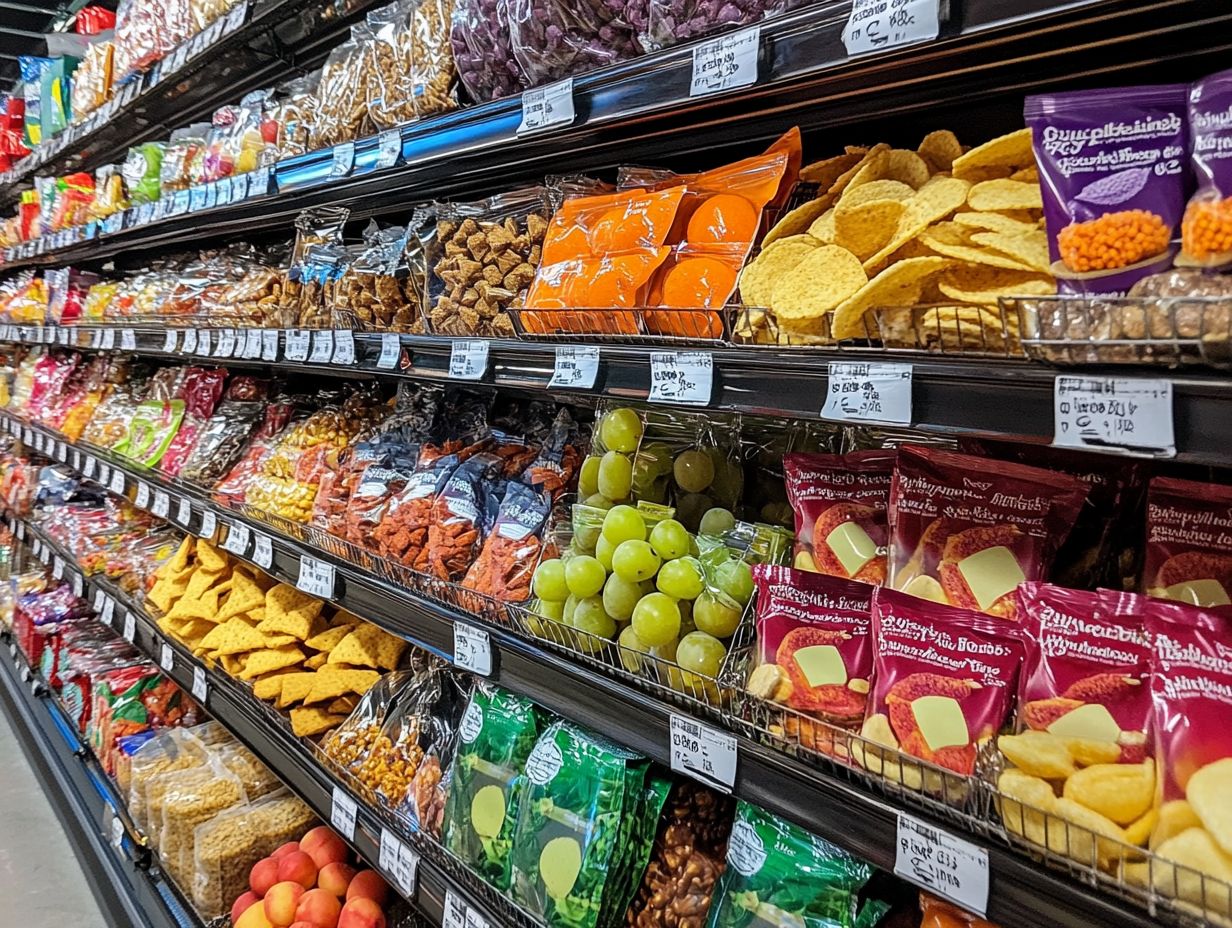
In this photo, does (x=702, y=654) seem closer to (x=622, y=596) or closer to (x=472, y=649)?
(x=622, y=596)

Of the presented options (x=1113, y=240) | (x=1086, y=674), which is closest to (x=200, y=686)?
(x=1086, y=674)

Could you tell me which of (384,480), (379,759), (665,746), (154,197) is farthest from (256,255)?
(665,746)

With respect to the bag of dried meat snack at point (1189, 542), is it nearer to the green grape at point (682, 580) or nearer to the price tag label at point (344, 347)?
the green grape at point (682, 580)

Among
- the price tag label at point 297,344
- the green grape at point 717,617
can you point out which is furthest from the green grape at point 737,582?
the price tag label at point 297,344

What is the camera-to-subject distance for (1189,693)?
2.16 feet

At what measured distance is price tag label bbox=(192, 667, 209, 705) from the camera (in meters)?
2.03

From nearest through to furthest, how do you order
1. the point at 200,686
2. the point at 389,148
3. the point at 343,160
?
the point at 389,148
the point at 343,160
the point at 200,686

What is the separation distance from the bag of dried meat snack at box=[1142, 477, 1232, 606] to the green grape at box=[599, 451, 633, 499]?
677 mm

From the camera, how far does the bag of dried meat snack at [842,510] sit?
1.00 m

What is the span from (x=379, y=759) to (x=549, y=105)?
121 centimetres

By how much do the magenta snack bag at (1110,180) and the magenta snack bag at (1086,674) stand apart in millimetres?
290

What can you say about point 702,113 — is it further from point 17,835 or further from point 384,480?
Answer: point 17,835

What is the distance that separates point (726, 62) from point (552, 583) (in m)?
0.72

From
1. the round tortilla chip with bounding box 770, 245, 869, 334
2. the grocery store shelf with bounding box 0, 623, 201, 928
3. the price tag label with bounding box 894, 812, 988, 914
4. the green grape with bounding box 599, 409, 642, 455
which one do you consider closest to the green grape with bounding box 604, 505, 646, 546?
the green grape with bounding box 599, 409, 642, 455
